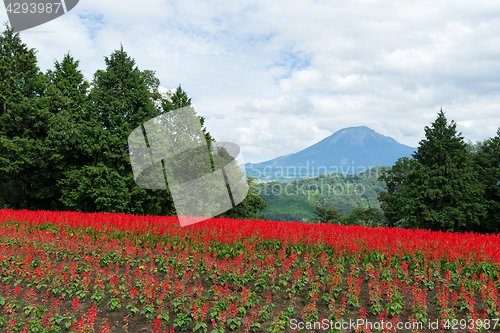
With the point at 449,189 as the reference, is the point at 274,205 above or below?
below

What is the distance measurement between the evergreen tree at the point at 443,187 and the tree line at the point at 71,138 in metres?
13.6

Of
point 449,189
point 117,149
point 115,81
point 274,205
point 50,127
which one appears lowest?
point 274,205

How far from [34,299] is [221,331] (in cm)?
405

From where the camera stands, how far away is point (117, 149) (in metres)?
21.4

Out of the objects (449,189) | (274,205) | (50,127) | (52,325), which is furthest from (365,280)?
(274,205)

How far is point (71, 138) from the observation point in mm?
22641

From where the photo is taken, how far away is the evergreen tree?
64.1 feet

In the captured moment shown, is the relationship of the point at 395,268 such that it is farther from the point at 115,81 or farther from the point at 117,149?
the point at 115,81

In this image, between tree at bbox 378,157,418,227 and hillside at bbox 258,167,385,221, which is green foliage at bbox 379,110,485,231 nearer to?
tree at bbox 378,157,418,227

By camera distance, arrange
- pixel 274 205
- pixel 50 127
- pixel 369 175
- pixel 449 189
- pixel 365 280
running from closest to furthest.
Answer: pixel 365 280
pixel 449 189
pixel 50 127
pixel 274 205
pixel 369 175

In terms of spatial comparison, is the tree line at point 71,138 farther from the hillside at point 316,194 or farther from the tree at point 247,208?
the hillside at point 316,194

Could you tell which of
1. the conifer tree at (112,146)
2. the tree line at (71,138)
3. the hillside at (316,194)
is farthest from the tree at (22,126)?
the hillside at (316,194)

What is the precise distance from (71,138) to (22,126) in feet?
15.8

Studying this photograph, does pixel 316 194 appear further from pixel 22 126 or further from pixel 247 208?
pixel 22 126
